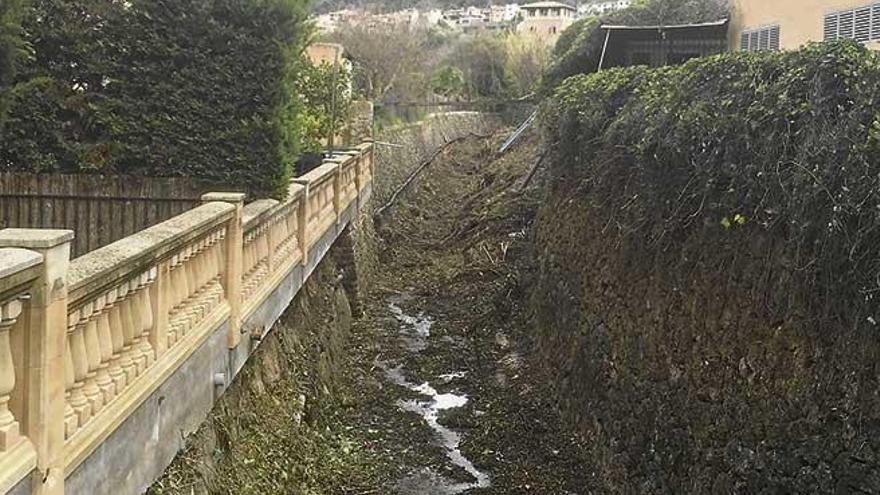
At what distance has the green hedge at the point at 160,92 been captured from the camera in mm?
9711

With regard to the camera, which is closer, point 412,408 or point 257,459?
point 257,459

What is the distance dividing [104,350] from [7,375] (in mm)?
959

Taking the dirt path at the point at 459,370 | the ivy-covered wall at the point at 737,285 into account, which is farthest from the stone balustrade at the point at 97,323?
the ivy-covered wall at the point at 737,285

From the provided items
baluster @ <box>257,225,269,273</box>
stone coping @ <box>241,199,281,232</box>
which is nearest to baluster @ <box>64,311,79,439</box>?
stone coping @ <box>241,199,281,232</box>

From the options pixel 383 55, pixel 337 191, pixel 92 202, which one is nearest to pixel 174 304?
pixel 92 202

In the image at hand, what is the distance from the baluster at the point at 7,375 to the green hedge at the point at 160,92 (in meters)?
6.67

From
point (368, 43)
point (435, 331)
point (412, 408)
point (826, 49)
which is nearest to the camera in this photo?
point (826, 49)

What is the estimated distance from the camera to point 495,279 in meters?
18.1

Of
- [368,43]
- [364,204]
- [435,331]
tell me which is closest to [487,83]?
[368,43]

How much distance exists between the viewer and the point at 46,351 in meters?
3.41

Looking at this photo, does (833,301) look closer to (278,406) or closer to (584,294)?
(278,406)

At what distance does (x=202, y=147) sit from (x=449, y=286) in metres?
9.71

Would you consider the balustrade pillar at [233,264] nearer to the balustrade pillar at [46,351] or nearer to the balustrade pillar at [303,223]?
the balustrade pillar at [46,351]

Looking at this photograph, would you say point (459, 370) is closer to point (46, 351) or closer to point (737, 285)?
point (737, 285)
